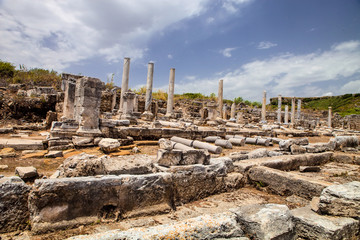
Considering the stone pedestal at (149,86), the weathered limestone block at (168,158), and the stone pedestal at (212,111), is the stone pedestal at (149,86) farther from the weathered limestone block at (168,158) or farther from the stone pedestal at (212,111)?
the weathered limestone block at (168,158)

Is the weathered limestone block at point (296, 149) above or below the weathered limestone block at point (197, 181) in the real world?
above

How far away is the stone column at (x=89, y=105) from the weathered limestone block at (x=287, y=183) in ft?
18.4

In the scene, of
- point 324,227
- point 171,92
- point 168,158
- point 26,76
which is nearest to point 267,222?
point 324,227

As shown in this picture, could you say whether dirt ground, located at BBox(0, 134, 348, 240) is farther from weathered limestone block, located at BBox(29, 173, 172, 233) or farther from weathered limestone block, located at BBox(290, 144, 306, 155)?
weathered limestone block, located at BBox(290, 144, 306, 155)

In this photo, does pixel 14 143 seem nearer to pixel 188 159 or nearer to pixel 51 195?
pixel 51 195

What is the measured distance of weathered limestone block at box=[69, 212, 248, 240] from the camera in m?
1.73

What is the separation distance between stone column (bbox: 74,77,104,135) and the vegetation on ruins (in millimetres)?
16329

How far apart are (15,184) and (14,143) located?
16.6 ft

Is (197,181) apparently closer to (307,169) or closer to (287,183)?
(287,183)

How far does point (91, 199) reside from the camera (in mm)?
2316

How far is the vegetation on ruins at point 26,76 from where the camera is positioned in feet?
63.4

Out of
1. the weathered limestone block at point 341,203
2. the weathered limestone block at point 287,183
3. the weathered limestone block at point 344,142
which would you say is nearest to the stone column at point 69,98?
the weathered limestone block at point 287,183

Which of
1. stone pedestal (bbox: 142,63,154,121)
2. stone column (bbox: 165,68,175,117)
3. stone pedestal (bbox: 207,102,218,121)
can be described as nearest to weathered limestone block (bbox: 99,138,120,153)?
stone pedestal (bbox: 142,63,154,121)

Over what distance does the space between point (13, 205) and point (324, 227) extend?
11.2 feet
